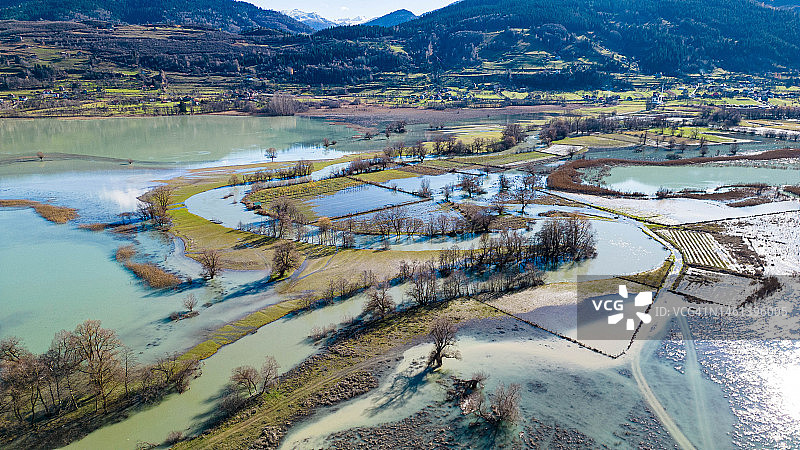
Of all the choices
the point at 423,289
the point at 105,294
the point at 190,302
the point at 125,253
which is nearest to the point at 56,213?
the point at 125,253

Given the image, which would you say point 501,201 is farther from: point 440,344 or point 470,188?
point 440,344

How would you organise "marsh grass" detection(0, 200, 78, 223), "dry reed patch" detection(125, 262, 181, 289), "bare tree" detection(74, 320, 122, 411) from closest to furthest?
"bare tree" detection(74, 320, 122, 411), "dry reed patch" detection(125, 262, 181, 289), "marsh grass" detection(0, 200, 78, 223)

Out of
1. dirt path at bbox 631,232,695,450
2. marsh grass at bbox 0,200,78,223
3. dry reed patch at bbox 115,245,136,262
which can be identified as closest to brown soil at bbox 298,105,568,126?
marsh grass at bbox 0,200,78,223

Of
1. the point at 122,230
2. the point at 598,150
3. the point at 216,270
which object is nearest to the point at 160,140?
the point at 122,230

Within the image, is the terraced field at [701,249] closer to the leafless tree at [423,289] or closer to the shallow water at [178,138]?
the leafless tree at [423,289]

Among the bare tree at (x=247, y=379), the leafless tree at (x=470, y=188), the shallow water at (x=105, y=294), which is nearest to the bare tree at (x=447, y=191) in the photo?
the leafless tree at (x=470, y=188)

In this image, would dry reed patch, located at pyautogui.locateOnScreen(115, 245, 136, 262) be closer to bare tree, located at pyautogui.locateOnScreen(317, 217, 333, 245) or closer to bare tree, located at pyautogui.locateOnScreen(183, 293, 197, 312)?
bare tree, located at pyautogui.locateOnScreen(183, 293, 197, 312)

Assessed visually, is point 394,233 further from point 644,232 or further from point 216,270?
point 644,232
